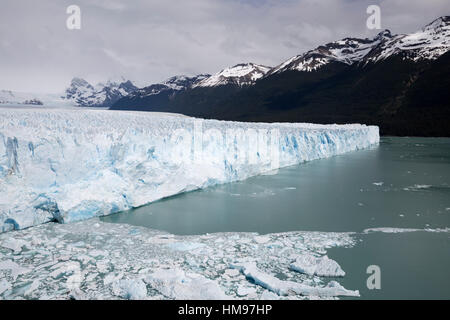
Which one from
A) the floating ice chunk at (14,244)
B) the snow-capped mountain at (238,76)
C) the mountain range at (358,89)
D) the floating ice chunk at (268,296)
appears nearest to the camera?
the floating ice chunk at (268,296)

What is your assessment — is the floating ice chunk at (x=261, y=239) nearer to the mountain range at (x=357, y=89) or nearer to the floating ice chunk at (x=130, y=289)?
the floating ice chunk at (x=130, y=289)

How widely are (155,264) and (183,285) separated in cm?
76

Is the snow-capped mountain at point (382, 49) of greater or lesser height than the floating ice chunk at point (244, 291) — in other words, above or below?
above

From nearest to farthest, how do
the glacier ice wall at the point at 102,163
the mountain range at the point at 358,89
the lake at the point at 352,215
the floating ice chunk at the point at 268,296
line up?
the floating ice chunk at the point at 268,296, the lake at the point at 352,215, the glacier ice wall at the point at 102,163, the mountain range at the point at 358,89

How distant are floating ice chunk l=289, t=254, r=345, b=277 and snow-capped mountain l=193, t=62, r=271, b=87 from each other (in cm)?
9972

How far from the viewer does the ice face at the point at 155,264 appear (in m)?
3.61

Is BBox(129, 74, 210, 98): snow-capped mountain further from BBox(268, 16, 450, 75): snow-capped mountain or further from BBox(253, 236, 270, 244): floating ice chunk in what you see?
BBox(253, 236, 270, 244): floating ice chunk

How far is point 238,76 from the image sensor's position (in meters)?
107

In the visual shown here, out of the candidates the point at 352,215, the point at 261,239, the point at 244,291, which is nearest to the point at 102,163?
the point at 261,239

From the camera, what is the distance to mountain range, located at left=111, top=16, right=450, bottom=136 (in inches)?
1667

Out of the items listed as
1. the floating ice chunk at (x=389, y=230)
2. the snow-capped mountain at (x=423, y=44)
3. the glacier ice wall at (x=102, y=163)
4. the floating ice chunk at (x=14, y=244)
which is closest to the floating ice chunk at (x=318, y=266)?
the floating ice chunk at (x=389, y=230)

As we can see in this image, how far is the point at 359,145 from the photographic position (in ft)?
73.3

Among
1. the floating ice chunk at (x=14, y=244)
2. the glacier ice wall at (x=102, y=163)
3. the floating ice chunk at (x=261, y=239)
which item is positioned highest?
the glacier ice wall at (x=102, y=163)
